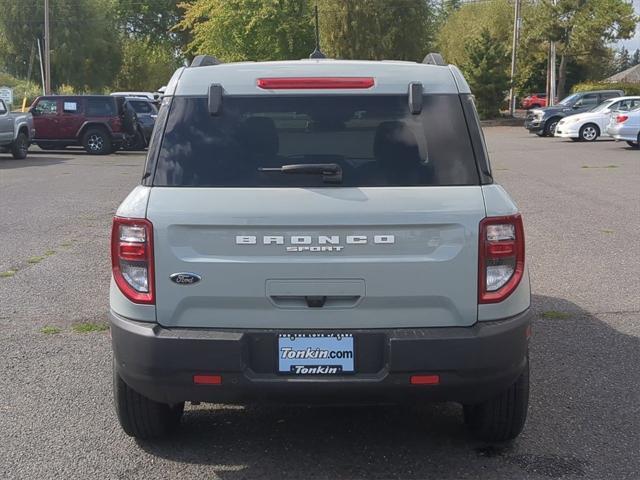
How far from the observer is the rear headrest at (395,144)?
373 centimetres

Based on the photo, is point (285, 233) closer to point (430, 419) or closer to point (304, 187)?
point (304, 187)

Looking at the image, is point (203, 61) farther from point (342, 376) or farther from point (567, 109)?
point (567, 109)

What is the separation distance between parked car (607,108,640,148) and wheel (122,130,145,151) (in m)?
14.9

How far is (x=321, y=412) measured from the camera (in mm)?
4703

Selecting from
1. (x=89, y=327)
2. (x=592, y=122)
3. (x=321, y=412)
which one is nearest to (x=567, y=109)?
(x=592, y=122)

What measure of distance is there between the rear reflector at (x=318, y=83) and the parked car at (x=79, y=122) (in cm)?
2184

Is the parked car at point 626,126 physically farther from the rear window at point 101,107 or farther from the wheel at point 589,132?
the rear window at point 101,107

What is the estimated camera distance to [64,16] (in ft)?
178

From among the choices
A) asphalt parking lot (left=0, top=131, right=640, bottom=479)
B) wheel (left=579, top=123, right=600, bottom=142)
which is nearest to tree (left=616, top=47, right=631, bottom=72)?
wheel (left=579, top=123, right=600, bottom=142)

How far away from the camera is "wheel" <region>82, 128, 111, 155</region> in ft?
82.6

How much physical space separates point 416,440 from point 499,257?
1.24 metres

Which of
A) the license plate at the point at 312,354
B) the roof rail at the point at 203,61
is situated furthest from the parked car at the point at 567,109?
the license plate at the point at 312,354

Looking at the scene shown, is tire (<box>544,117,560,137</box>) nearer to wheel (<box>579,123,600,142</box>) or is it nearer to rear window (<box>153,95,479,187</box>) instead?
wheel (<box>579,123,600,142</box>)

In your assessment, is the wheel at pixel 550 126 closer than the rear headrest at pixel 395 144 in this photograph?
No
